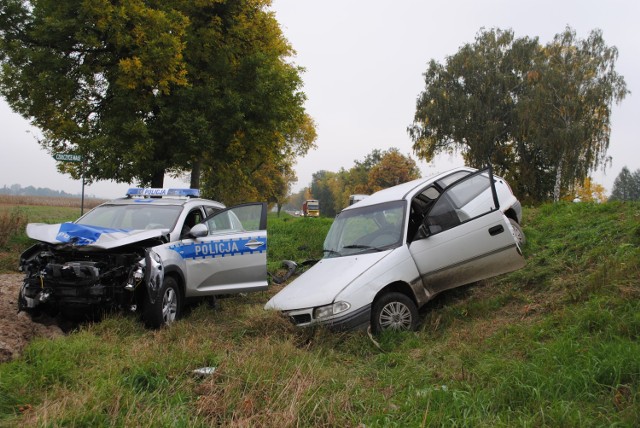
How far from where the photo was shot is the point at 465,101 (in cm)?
3762

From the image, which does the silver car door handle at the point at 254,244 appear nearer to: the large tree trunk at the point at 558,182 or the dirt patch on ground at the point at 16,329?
the dirt patch on ground at the point at 16,329

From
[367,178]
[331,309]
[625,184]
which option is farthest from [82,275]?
[625,184]

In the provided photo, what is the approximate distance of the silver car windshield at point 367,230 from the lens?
6324 millimetres

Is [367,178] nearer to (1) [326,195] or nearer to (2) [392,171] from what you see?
(2) [392,171]

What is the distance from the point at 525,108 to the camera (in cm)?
3372

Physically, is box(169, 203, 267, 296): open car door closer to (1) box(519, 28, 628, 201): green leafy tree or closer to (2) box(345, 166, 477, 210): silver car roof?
(2) box(345, 166, 477, 210): silver car roof

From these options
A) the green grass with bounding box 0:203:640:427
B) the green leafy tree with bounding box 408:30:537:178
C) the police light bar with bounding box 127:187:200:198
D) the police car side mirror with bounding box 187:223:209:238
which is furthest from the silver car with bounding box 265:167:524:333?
the green leafy tree with bounding box 408:30:537:178

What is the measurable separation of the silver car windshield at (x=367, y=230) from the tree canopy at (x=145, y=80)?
926 centimetres

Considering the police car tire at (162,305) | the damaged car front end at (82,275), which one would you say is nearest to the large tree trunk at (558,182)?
the police car tire at (162,305)

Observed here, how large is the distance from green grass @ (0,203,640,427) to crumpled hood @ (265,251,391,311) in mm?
270

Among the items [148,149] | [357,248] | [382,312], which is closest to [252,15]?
[148,149]

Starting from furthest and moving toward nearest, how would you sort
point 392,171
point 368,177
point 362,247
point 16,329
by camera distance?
1. point 368,177
2. point 392,171
3. point 362,247
4. point 16,329

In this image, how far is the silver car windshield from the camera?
20.7 ft

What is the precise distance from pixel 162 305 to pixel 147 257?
2.10ft
